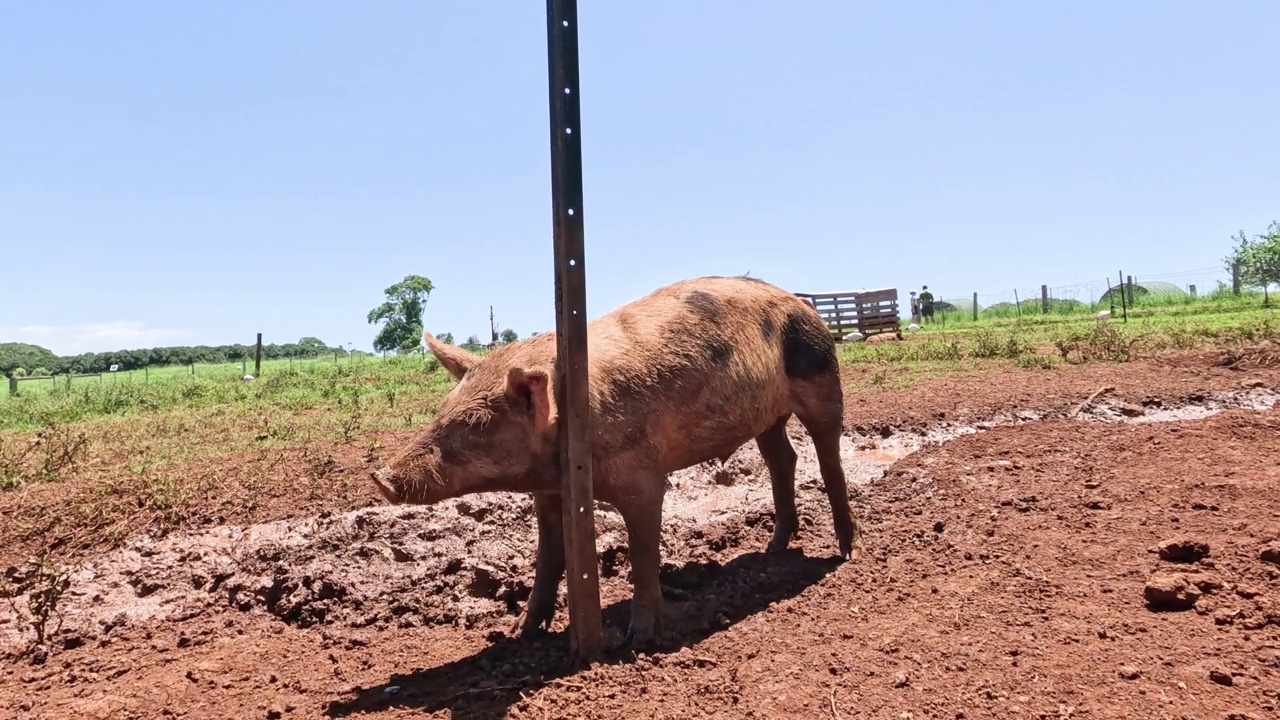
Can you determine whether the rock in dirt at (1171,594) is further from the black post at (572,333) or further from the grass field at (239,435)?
the grass field at (239,435)

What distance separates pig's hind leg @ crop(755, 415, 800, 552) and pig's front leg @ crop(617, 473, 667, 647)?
1.93m

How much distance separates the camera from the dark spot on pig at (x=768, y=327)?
17.7ft

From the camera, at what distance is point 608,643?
4.03 m

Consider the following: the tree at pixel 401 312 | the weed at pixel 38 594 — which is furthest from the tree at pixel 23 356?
the weed at pixel 38 594

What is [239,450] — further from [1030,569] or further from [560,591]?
[1030,569]

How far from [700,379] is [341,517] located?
10.9 ft

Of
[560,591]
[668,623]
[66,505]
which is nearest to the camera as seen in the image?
[668,623]

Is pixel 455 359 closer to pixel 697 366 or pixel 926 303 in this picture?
pixel 697 366

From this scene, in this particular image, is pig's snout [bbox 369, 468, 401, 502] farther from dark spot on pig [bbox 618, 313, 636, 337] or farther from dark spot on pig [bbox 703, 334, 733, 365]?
dark spot on pig [bbox 703, 334, 733, 365]

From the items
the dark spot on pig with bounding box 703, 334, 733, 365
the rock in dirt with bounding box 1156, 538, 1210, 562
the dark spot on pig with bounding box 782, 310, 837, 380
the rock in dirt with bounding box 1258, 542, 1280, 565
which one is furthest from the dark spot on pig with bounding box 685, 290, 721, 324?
the rock in dirt with bounding box 1258, 542, 1280, 565

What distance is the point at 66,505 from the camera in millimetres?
6730

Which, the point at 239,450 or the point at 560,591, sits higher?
the point at 239,450

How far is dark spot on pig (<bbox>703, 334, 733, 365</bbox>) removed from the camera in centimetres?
482

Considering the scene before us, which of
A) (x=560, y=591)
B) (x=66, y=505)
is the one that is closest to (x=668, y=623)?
(x=560, y=591)
